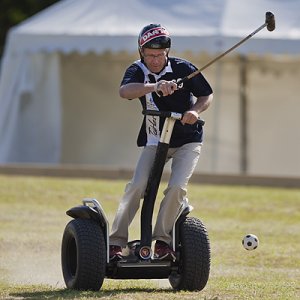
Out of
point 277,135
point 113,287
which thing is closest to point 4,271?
point 113,287

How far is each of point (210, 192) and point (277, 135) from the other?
529 cm

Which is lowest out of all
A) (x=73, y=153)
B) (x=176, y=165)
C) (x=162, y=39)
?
(x=73, y=153)

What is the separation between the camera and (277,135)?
74.9ft

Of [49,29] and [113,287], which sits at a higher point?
[49,29]

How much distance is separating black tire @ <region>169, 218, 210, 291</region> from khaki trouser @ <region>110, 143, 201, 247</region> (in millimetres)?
139

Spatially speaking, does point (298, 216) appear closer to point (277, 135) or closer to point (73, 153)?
point (277, 135)

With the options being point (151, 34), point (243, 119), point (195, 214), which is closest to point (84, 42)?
point (243, 119)

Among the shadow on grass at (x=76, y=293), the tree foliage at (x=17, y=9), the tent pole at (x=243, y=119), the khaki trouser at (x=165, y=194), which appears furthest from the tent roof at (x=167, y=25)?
the shadow on grass at (x=76, y=293)

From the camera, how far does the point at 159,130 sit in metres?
8.80

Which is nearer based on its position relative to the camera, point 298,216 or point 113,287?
point 113,287

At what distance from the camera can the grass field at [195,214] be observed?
8828 millimetres

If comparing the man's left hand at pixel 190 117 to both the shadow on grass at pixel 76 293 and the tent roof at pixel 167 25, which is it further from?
the tent roof at pixel 167 25

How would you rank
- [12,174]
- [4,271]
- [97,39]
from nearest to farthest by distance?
[4,271]
[12,174]
[97,39]

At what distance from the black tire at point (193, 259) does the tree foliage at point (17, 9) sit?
2576 centimetres
